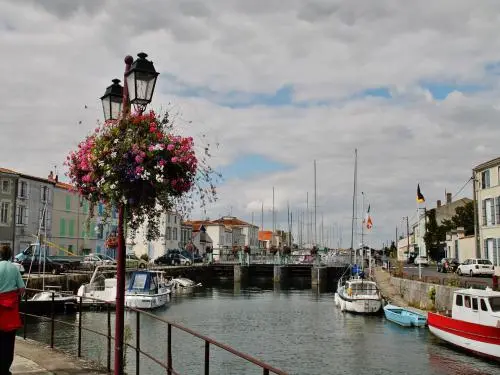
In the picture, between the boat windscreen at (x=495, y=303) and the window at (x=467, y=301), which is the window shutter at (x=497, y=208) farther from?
the boat windscreen at (x=495, y=303)

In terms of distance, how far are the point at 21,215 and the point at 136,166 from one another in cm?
5354

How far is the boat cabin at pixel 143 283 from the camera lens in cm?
4047

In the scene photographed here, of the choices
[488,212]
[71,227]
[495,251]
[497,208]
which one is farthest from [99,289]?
[488,212]

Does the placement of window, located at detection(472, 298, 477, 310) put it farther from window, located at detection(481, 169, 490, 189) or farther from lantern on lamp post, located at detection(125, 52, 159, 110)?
window, located at detection(481, 169, 490, 189)

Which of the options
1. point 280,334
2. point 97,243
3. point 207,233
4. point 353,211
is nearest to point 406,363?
point 280,334

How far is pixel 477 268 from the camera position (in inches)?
1651

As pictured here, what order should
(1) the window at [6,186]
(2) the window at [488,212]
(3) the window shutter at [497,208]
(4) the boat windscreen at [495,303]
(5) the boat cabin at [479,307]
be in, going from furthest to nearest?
(1) the window at [6,186] < (2) the window at [488,212] < (3) the window shutter at [497,208] < (4) the boat windscreen at [495,303] < (5) the boat cabin at [479,307]

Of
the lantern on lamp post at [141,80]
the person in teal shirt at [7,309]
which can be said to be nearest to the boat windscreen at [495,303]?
the lantern on lamp post at [141,80]

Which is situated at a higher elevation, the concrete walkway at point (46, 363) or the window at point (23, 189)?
the window at point (23, 189)

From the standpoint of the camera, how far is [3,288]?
23.5ft

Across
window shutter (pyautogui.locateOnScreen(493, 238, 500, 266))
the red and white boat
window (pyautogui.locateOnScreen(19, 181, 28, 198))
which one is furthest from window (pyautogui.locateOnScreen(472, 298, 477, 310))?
window (pyautogui.locateOnScreen(19, 181, 28, 198))

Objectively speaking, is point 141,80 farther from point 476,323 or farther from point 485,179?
point 485,179

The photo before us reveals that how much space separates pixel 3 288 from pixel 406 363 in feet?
59.4

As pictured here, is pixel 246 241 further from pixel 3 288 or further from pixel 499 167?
pixel 3 288
